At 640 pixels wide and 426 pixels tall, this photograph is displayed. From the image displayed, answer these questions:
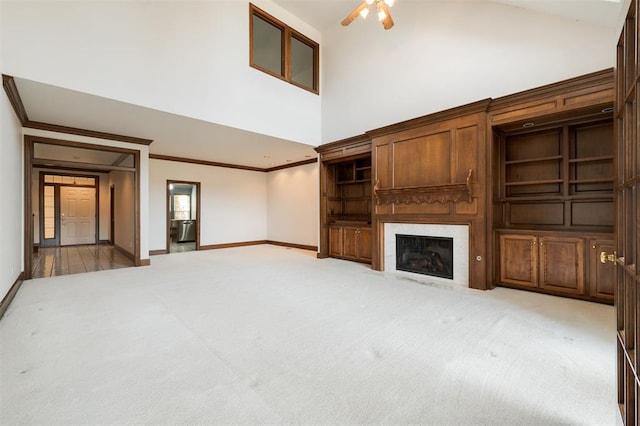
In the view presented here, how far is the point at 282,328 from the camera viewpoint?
2.63 m

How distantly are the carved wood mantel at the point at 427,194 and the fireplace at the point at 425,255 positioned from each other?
2.06 ft

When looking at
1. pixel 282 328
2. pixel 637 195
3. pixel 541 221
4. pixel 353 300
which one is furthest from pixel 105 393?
pixel 541 221

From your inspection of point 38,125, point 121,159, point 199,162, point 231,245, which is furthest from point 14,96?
point 231,245

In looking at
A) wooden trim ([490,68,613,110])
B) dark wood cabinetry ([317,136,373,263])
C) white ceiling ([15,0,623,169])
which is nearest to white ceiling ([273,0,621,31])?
white ceiling ([15,0,623,169])

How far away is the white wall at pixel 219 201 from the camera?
7340 mm

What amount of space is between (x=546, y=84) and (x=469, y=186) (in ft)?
5.11

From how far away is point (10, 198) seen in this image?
360 cm

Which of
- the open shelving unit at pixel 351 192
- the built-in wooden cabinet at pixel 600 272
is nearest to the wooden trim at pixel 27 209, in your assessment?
the open shelving unit at pixel 351 192

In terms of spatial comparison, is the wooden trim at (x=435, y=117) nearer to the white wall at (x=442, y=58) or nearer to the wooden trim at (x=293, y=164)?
the white wall at (x=442, y=58)

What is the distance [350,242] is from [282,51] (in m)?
4.49

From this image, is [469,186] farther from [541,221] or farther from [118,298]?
[118,298]

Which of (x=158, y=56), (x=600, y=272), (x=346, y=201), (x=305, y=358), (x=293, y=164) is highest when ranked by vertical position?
(x=158, y=56)

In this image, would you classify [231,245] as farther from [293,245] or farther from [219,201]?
[293,245]

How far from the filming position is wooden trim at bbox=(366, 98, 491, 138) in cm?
397
